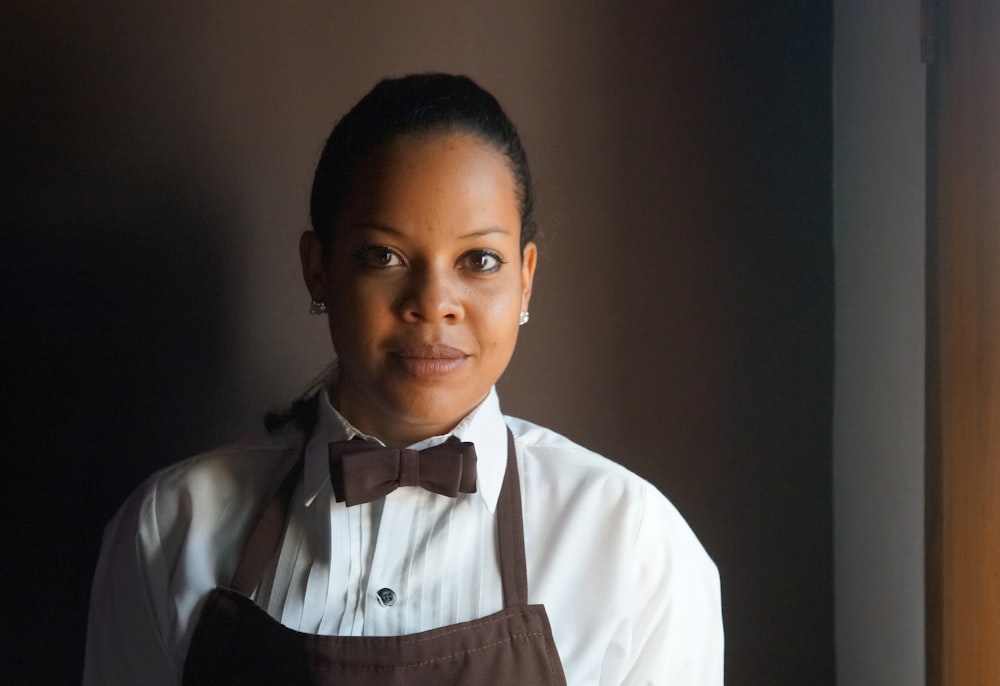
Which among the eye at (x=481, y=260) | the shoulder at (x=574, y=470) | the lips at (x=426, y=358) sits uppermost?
the eye at (x=481, y=260)

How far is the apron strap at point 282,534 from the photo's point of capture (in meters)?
1.03

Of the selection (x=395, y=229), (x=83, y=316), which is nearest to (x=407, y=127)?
(x=395, y=229)

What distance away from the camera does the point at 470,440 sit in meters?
1.08

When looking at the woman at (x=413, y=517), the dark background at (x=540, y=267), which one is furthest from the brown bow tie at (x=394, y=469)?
the dark background at (x=540, y=267)

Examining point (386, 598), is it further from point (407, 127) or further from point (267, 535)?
point (407, 127)

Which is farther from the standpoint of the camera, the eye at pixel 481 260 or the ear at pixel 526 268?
the ear at pixel 526 268

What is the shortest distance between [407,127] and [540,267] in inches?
16.9

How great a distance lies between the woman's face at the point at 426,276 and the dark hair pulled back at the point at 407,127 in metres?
0.02

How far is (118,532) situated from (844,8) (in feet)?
4.28

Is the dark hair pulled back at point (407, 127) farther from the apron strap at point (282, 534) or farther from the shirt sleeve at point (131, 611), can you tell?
the shirt sleeve at point (131, 611)

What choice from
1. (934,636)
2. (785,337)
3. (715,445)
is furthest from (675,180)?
(934,636)

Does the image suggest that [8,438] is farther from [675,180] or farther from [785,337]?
[785,337]

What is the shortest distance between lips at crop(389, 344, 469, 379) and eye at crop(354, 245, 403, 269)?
3.8 inches

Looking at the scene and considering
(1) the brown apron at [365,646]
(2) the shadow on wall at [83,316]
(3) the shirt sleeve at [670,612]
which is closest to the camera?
(1) the brown apron at [365,646]
